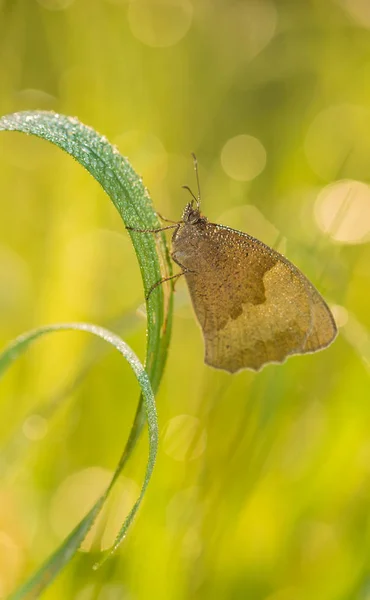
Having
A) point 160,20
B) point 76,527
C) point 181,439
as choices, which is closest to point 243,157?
point 160,20

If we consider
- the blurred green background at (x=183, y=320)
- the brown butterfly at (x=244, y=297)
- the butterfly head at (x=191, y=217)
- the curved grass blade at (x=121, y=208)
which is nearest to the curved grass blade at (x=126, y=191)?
the curved grass blade at (x=121, y=208)

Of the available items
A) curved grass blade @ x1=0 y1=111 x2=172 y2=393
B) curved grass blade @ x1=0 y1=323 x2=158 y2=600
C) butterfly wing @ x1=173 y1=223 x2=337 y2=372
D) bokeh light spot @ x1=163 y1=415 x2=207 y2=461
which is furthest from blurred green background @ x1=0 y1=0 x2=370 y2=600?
curved grass blade @ x1=0 y1=111 x2=172 y2=393

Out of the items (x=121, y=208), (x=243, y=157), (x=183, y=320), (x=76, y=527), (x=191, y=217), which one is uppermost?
(x=243, y=157)

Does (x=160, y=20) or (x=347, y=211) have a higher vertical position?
(x=160, y=20)

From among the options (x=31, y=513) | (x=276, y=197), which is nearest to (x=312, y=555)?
(x=31, y=513)

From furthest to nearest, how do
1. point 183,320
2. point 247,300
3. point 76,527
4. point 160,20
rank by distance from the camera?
1. point 160,20
2. point 183,320
3. point 247,300
4. point 76,527

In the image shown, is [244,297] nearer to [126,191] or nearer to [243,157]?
[126,191]

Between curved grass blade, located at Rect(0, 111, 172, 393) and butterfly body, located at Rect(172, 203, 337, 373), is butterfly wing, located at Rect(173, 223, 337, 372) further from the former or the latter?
curved grass blade, located at Rect(0, 111, 172, 393)
